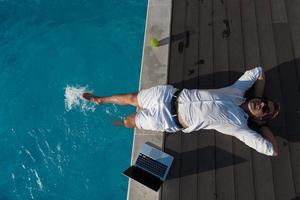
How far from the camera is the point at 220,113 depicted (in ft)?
12.4

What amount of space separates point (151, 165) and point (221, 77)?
5.94ft

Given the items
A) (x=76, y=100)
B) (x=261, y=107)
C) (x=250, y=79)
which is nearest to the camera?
(x=261, y=107)

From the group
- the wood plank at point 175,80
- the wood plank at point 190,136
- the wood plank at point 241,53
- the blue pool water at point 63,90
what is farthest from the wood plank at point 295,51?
the blue pool water at point 63,90

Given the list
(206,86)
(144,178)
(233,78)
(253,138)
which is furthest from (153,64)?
(253,138)

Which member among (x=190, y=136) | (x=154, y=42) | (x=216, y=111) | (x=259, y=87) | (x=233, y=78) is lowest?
(x=190, y=136)

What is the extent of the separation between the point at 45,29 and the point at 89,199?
3.81m

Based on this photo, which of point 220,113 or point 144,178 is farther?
point 144,178

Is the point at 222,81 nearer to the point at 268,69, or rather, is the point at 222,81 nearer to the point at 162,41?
the point at 268,69

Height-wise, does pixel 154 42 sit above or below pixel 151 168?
above

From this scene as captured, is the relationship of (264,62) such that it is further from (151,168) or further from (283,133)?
(151,168)

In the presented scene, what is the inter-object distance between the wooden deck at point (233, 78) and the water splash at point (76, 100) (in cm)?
183

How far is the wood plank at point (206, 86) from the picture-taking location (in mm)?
4168

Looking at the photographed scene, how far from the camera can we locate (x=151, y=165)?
4.36 metres

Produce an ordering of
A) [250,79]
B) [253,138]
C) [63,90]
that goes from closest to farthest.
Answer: [253,138] → [250,79] → [63,90]
